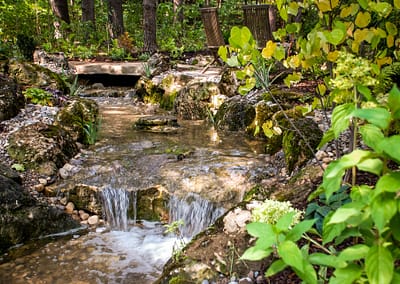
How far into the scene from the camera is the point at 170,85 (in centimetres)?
826

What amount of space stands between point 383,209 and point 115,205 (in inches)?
143

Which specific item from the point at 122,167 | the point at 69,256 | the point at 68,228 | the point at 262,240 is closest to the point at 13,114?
the point at 122,167

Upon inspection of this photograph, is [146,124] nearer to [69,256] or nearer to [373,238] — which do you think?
[69,256]

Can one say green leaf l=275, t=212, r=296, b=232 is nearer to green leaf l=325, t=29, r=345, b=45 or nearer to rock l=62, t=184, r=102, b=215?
green leaf l=325, t=29, r=345, b=45

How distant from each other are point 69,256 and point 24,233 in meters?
0.52

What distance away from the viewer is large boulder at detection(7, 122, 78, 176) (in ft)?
14.5

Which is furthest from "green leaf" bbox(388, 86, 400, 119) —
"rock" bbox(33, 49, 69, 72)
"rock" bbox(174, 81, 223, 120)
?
"rock" bbox(33, 49, 69, 72)

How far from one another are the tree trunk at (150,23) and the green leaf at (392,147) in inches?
402

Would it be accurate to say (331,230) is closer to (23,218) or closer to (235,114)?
(23,218)

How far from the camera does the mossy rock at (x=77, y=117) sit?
5.41 meters

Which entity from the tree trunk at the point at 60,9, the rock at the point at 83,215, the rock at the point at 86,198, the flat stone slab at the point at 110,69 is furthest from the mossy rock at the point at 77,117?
the tree trunk at the point at 60,9

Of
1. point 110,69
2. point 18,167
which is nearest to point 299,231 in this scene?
point 18,167

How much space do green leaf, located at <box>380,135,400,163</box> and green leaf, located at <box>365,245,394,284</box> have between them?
0.69 feet

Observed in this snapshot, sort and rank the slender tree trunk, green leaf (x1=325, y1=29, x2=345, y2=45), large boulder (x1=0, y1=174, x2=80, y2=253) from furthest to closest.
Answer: the slender tree trunk
large boulder (x1=0, y1=174, x2=80, y2=253)
green leaf (x1=325, y1=29, x2=345, y2=45)
